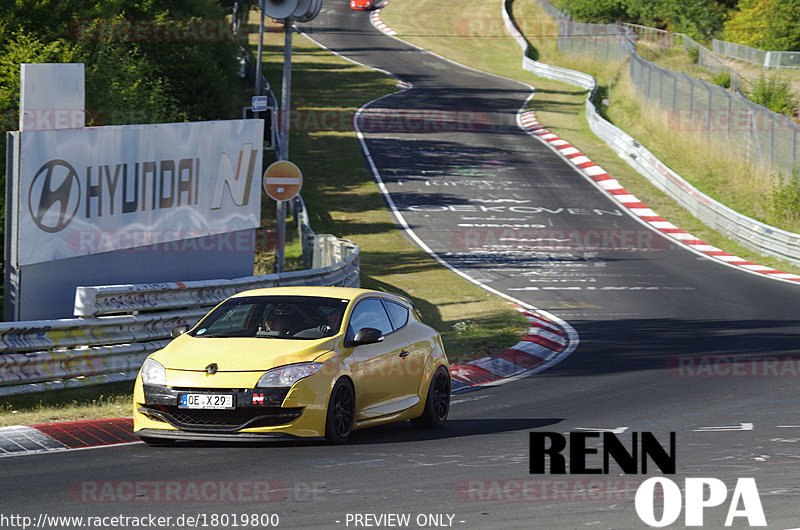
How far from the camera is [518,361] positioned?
663 inches

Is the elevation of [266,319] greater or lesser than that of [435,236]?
greater

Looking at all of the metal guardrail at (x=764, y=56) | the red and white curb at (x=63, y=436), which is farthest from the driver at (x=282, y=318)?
the metal guardrail at (x=764, y=56)

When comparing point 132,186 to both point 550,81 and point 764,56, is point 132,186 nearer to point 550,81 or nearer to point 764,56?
point 550,81

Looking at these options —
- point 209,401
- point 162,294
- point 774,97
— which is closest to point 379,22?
point 774,97

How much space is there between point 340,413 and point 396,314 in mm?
1823

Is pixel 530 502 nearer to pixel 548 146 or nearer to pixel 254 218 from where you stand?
pixel 254 218

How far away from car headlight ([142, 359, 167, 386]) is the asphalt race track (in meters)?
0.58

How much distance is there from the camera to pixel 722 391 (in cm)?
1388

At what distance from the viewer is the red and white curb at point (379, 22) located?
83.7 m

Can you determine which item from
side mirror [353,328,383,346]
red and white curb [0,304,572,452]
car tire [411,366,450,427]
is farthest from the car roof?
red and white curb [0,304,572,452]

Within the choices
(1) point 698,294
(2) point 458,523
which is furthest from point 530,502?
(1) point 698,294

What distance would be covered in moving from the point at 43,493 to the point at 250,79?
51.4 metres

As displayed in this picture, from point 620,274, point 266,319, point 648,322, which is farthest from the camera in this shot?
point 620,274

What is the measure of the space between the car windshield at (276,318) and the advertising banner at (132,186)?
9.62ft
